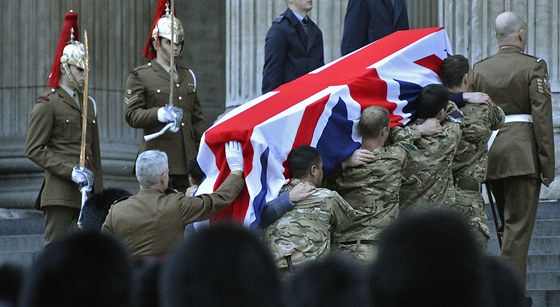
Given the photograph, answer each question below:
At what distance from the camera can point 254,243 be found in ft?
15.6

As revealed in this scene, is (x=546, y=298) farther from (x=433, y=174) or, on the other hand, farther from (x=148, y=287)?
(x=148, y=287)

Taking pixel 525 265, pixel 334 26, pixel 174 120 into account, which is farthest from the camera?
pixel 334 26

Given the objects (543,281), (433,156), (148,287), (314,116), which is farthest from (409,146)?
(148,287)

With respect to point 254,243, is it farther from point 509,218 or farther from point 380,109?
point 509,218

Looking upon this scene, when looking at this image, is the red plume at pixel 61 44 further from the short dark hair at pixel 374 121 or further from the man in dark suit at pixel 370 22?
the short dark hair at pixel 374 121

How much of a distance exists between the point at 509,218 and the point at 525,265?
1.01 ft

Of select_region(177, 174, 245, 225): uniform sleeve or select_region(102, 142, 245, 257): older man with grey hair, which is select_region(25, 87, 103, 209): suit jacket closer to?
select_region(102, 142, 245, 257): older man with grey hair

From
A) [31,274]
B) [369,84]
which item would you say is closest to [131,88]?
[369,84]

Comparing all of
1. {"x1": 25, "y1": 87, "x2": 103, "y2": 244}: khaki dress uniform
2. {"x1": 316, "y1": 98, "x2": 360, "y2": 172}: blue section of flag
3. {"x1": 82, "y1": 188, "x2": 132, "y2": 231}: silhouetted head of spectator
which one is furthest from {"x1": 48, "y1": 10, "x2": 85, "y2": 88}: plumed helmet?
{"x1": 316, "y1": 98, "x2": 360, "y2": 172}: blue section of flag

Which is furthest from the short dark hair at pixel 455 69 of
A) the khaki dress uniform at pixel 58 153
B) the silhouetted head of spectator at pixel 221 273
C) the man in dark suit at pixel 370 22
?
the silhouetted head of spectator at pixel 221 273

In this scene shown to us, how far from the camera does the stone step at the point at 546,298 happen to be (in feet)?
32.3

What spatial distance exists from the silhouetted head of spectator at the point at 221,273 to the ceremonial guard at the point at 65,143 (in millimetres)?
6162

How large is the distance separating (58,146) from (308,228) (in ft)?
10.4

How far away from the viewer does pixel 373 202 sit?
8.79 metres
